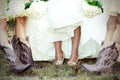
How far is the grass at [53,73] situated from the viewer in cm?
388

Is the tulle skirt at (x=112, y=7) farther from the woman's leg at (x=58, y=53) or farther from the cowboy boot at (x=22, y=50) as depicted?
the cowboy boot at (x=22, y=50)

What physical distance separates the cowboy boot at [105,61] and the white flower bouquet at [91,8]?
271mm

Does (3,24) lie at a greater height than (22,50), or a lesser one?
greater

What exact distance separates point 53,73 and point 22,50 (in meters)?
0.29

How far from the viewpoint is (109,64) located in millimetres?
3916

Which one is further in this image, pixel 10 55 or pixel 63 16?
pixel 10 55

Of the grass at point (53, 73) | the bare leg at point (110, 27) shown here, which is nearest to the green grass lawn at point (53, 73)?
the grass at point (53, 73)

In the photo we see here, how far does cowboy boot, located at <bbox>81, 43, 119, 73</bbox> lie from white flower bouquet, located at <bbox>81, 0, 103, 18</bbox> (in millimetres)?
271

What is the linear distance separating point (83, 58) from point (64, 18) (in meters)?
0.33

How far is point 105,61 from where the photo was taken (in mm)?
3928

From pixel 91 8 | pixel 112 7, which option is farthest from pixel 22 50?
pixel 112 7

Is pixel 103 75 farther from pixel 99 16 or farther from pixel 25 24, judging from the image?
pixel 25 24

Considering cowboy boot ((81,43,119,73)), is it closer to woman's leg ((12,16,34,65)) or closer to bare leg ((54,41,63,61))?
bare leg ((54,41,63,61))

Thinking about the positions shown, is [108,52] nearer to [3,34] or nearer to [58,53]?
[58,53]
